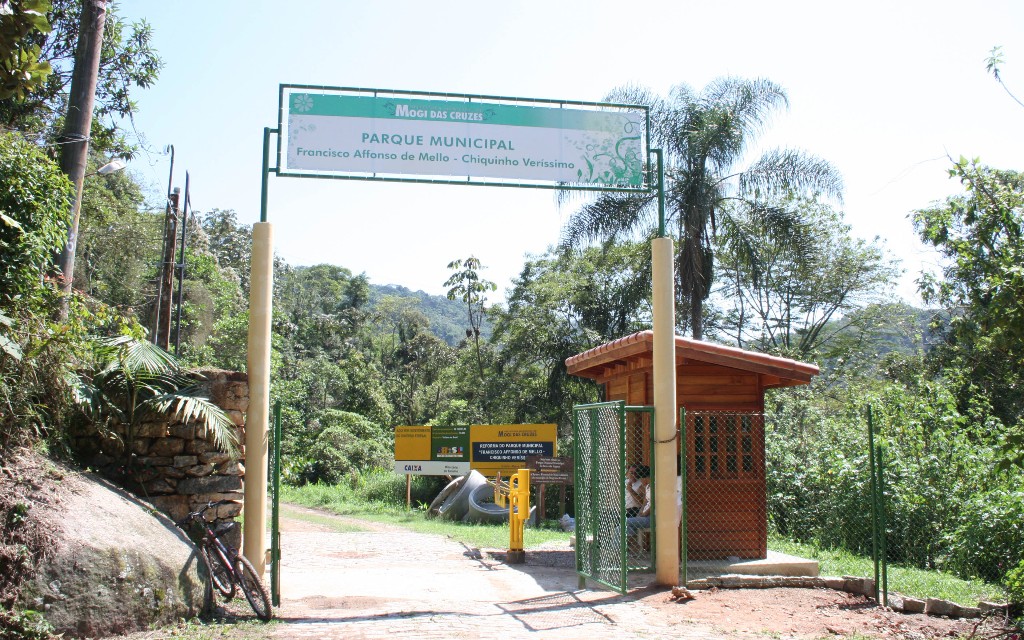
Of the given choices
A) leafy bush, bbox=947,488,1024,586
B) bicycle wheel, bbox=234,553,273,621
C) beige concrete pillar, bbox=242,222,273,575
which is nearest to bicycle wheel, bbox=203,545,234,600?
bicycle wheel, bbox=234,553,273,621

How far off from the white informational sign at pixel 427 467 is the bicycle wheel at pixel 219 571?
14244mm

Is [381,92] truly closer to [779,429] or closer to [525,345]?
[779,429]

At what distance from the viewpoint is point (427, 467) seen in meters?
22.4

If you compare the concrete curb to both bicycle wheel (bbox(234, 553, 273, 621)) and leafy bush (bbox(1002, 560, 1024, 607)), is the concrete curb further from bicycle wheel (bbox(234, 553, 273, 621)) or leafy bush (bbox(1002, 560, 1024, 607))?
A: bicycle wheel (bbox(234, 553, 273, 621))

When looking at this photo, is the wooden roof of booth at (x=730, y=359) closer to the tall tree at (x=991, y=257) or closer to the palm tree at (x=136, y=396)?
the tall tree at (x=991, y=257)

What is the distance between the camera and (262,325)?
8781mm

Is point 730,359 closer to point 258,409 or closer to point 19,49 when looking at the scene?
point 258,409

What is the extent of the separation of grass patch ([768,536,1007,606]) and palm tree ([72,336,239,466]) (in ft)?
24.5

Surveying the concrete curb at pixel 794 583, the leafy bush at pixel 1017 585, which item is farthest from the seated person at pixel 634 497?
the leafy bush at pixel 1017 585

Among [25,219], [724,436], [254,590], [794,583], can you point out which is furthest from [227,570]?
[724,436]

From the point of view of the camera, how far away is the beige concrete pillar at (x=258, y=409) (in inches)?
336

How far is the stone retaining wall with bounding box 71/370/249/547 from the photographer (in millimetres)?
8352

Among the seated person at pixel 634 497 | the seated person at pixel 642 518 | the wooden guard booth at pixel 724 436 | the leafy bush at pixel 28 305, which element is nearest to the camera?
the leafy bush at pixel 28 305

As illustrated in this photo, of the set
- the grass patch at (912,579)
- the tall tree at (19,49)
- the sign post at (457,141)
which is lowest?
the grass patch at (912,579)
